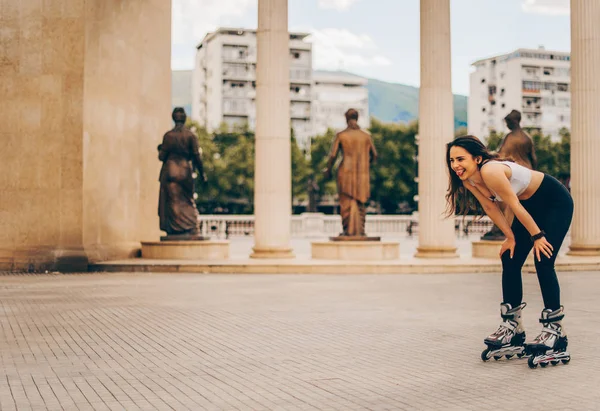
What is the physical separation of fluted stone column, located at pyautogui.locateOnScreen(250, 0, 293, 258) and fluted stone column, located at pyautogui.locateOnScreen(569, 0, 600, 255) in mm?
9299

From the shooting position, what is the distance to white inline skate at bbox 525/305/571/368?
8.52 metres

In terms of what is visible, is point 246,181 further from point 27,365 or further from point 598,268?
point 27,365

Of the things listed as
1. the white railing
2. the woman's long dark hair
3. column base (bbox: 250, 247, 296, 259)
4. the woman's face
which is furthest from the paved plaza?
the white railing

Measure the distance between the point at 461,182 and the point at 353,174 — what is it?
16569 millimetres

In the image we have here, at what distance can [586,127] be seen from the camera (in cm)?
2719

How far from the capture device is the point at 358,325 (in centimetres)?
1192

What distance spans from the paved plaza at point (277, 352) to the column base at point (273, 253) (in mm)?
8146

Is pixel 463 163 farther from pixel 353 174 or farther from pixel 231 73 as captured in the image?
pixel 231 73

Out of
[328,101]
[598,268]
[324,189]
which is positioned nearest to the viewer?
[598,268]

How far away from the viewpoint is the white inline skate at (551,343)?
852 centimetres

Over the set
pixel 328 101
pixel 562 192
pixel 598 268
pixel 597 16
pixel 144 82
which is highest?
pixel 328 101

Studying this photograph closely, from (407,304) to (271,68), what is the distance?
43.2 ft

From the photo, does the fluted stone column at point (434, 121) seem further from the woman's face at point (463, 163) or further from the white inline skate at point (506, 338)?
the woman's face at point (463, 163)

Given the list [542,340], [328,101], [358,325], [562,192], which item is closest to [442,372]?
[542,340]
